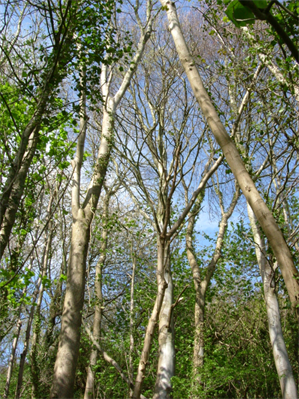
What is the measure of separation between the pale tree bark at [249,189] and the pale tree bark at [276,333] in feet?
9.23

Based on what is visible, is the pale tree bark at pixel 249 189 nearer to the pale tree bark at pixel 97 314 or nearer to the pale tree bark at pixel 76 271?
the pale tree bark at pixel 76 271

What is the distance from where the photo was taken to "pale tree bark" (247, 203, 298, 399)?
456 centimetres

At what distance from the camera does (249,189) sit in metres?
1.92

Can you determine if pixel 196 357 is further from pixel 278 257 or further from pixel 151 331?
pixel 278 257

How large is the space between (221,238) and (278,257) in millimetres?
6597

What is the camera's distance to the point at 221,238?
7957 mm

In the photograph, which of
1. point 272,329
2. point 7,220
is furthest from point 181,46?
point 272,329

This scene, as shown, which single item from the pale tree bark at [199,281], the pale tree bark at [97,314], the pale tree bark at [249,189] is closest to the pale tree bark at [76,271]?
the pale tree bark at [97,314]

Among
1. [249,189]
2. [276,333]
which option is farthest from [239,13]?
[276,333]

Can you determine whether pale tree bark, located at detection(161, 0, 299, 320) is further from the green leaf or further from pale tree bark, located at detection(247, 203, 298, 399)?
pale tree bark, located at detection(247, 203, 298, 399)

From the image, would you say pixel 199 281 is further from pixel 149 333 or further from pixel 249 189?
pixel 249 189

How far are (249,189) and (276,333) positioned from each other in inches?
166

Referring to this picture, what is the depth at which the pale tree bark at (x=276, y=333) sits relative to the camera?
4559 mm

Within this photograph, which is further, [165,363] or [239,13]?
[165,363]
